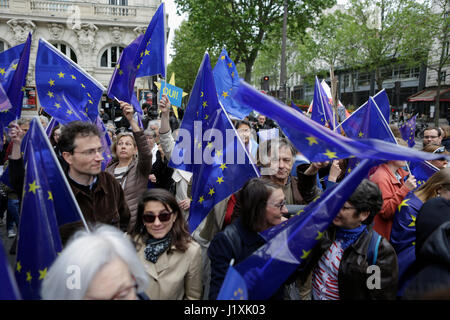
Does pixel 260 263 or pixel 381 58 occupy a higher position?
pixel 381 58

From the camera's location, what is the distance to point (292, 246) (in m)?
1.78

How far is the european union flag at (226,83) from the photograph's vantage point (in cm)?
555

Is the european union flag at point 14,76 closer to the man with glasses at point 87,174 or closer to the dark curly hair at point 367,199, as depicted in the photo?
the man with glasses at point 87,174

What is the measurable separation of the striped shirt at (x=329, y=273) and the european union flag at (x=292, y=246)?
34cm

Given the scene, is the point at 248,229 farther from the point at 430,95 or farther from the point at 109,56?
the point at 430,95

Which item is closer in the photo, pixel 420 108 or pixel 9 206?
pixel 9 206

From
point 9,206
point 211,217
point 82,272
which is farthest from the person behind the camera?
point 9,206

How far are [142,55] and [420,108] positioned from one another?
119ft

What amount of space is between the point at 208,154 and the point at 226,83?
3.18 metres

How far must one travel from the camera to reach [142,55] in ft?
13.1

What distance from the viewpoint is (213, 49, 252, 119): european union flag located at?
18.2ft
